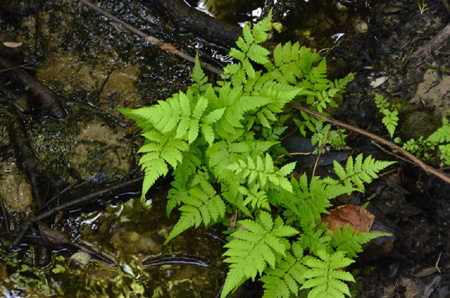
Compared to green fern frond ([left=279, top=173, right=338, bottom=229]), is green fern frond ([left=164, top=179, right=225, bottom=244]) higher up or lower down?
lower down

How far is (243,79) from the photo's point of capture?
11.8ft

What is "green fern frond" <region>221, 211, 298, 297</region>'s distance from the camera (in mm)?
2993

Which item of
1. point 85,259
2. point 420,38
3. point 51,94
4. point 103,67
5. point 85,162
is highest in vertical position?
point 420,38

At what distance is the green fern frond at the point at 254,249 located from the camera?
9.82 ft

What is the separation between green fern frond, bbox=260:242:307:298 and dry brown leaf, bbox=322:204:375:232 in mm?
581

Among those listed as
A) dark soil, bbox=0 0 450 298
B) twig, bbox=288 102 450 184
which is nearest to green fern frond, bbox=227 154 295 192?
twig, bbox=288 102 450 184

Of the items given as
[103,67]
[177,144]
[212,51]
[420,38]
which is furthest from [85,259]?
[420,38]

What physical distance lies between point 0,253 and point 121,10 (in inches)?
134

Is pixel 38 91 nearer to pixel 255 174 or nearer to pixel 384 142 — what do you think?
pixel 255 174

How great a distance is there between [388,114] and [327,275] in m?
1.92

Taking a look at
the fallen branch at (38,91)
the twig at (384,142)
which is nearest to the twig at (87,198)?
the fallen branch at (38,91)

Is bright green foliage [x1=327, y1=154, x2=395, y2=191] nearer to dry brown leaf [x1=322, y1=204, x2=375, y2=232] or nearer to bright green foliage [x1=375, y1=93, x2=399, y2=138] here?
dry brown leaf [x1=322, y1=204, x2=375, y2=232]

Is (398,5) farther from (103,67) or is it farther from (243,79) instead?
(103,67)

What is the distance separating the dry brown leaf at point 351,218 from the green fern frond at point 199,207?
124 cm
